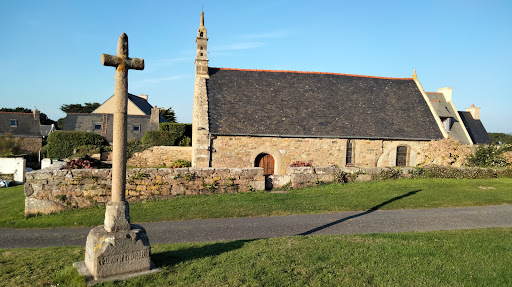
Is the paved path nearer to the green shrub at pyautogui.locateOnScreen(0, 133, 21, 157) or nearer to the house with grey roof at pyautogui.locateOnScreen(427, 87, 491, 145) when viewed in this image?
the house with grey roof at pyautogui.locateOnScreen(427, 87, 491, 145)

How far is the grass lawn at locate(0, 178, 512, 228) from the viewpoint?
10.9m

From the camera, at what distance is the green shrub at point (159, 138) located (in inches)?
1152

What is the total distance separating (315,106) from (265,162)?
5123 mm

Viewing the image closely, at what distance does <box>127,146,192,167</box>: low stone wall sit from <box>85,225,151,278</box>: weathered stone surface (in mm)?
20871

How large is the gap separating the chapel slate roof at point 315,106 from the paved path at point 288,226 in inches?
393

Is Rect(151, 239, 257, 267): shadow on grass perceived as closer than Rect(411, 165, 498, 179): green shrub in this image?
Yes

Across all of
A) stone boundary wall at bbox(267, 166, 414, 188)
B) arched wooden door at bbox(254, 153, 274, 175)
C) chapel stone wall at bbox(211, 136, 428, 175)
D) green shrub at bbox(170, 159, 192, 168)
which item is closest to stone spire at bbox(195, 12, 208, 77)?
chapel stone wall at bbox(211, 136, 428, 175)

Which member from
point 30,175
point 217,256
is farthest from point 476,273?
point 30,175

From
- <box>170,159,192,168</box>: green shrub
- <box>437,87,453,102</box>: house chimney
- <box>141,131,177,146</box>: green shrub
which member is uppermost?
<box>437,87,453,102</box>: house chimney

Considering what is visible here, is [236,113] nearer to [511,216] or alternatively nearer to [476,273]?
[511,216]

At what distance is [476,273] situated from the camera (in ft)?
17.8

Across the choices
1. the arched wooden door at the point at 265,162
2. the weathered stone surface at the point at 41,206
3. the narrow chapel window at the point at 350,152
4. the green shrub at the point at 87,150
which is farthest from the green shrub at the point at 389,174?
the green shrub at the point at 87,150

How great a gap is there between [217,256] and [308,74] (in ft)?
67.3

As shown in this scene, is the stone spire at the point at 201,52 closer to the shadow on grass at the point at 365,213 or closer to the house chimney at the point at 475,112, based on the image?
the shadow on grass at the point at 365,213
